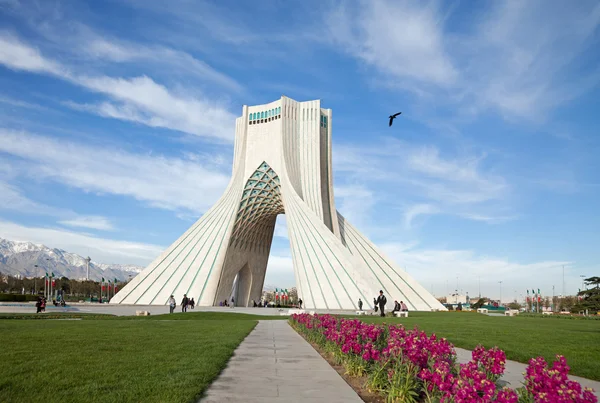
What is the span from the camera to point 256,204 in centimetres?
3862

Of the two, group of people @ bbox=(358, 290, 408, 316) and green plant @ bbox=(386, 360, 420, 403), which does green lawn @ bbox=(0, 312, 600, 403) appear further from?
group of people @ bbox=(358, 290, 408, 316)

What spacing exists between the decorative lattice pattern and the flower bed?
29.7 metres

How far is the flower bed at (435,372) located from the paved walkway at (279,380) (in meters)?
0.35

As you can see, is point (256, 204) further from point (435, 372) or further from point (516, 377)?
point (435, 372)

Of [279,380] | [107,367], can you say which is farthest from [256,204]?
[279,380]

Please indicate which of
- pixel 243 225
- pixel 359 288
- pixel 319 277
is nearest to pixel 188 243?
pixel 243 225

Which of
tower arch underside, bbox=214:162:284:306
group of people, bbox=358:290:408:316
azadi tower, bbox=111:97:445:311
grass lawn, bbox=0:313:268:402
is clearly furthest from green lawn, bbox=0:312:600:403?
tower arch underside, bbox=214:162:284:306

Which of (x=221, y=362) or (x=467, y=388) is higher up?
(x=467, y=388)

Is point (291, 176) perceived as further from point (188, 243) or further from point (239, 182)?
point (188, 243)

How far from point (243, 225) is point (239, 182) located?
343cm

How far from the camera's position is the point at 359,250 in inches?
1305

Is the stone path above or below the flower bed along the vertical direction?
below

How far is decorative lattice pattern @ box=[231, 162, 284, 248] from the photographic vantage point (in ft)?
122

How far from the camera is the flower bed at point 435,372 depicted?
120 inches
